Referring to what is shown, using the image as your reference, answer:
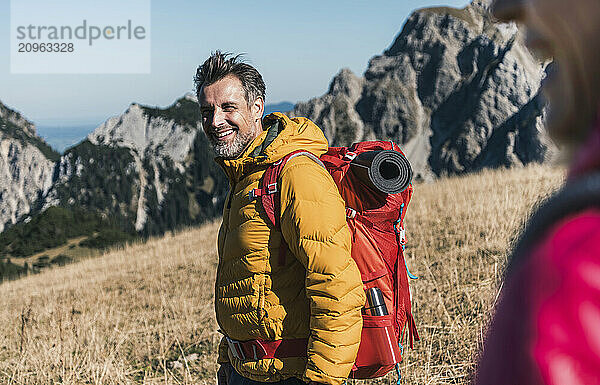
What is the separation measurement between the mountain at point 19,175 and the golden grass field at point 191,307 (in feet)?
342

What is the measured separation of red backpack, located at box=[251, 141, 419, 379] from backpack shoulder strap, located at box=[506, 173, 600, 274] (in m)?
1.82

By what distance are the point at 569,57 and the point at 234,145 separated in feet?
7.62

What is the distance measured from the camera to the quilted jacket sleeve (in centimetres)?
219

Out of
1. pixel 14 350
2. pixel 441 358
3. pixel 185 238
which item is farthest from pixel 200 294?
pixel 185 238

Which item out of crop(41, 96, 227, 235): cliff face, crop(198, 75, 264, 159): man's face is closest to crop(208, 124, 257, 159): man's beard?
crop(198, 75, 264, 159): man's face

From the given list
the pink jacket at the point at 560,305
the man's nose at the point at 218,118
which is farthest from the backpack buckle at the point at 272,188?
the pink jacket at the point at 560,305

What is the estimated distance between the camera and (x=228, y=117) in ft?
9.27

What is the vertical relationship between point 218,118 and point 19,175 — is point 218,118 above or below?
below

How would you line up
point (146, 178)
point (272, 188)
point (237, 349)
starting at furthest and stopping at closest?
point (146, 178)
point (237, 349)
point (272, 188)

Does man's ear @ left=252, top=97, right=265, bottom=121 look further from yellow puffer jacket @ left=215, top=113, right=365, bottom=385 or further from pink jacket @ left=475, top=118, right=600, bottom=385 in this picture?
pink jacket @ left=475, top=118, right=600, bottom=385

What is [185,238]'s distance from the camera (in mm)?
14961

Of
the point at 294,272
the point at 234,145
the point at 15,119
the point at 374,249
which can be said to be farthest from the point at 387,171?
the point at 15,119

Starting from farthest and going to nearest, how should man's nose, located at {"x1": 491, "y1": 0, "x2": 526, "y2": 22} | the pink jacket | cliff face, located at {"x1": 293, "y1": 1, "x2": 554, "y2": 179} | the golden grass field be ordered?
cliff face, located at {"x1": 293, "y1": 1, "x2": 554, "y2": 179} < the golden grass field < man's nose, located at {"x1": 491, "y1": 0, "x2": 526, "y2": 22} < the pink jacket

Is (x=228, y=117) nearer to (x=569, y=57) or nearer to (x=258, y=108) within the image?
(x=258, y=108)
